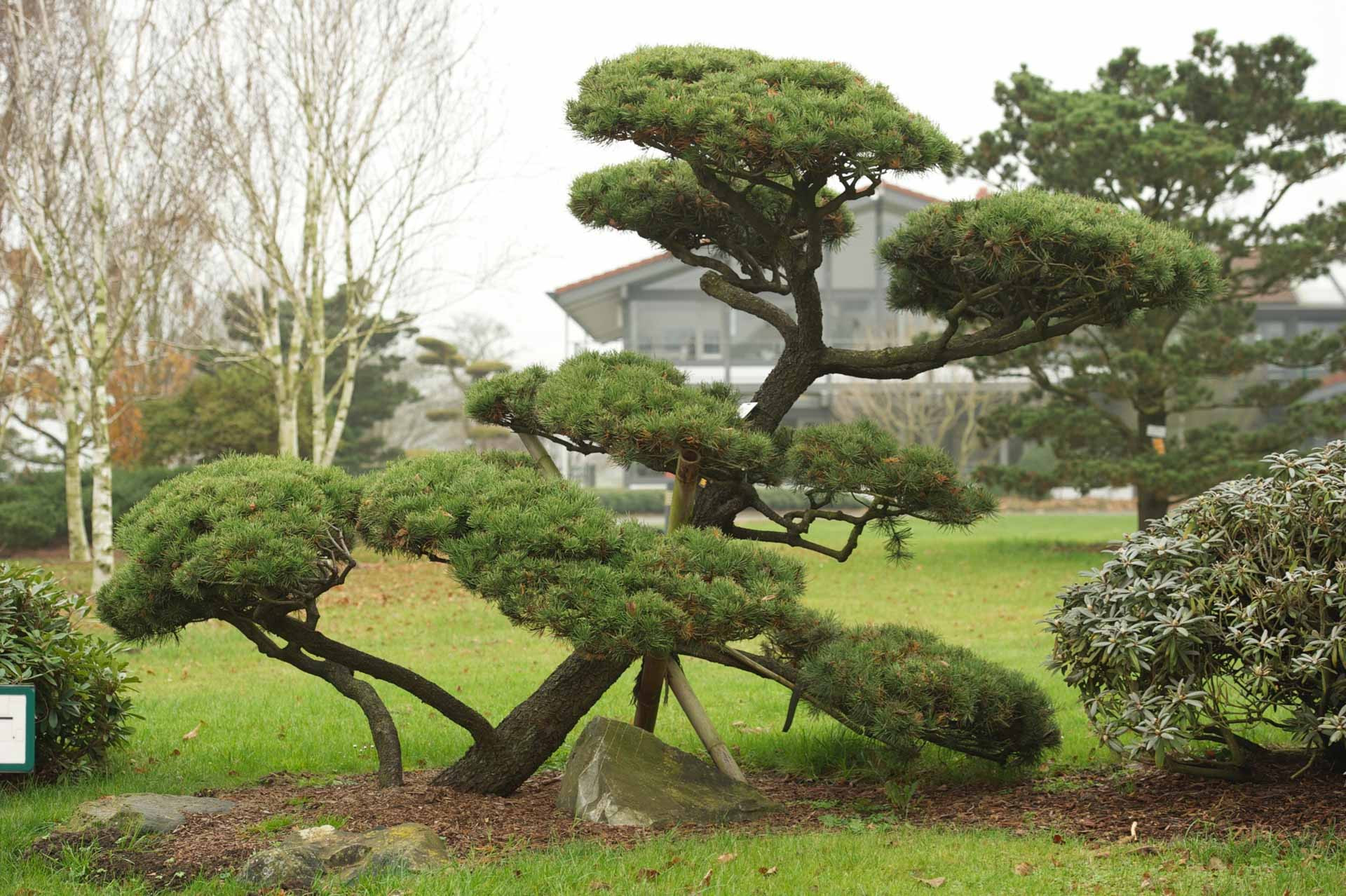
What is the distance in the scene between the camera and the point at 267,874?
4.10 meters

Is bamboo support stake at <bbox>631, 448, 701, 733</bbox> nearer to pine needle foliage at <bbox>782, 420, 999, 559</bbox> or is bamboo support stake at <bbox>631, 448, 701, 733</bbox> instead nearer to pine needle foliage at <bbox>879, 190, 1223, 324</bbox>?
pine needle foliage at <bbox>782, 420, 999, 559</bbox>

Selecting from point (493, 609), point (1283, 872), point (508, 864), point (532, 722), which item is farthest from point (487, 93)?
point (1283, 872)

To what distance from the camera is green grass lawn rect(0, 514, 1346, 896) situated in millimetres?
4031

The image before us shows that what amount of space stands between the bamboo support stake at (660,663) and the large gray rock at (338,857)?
134 centimetres

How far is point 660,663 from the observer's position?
18.3ft

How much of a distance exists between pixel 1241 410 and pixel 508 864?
26.3 m

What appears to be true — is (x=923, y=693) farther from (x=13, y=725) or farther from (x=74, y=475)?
(x=74, y=475)

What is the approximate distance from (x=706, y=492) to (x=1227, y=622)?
238 centimetres

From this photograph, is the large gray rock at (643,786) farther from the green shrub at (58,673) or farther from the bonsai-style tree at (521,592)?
the green shrub at (58,673)

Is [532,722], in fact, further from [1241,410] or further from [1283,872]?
[1241,410]

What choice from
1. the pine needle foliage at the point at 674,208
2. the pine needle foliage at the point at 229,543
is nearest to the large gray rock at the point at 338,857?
the pine needle foliage at the point at 229,543

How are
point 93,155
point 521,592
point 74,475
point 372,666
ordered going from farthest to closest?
point 74,475, point 93,155, point 372,666, point 521,592

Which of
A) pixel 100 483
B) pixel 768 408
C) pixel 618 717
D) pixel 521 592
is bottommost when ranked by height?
pixel 618 717

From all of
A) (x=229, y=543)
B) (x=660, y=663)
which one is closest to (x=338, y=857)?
(x=229, y=543)
